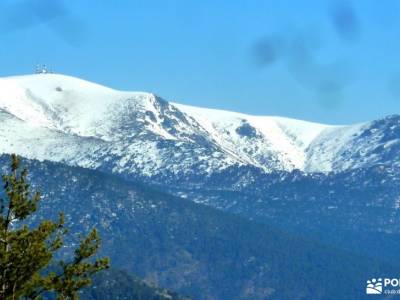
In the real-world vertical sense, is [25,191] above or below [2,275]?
above

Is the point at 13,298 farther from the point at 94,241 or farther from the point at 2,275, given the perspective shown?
the point at 94,241

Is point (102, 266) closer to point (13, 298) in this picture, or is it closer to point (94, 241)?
point (94, 241)

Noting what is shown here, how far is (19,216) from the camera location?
3593 inches

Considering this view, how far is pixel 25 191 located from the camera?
91938 millimetres

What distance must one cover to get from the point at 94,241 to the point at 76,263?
2.43 m

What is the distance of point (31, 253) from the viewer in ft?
288

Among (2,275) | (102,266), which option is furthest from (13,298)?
(102,266)

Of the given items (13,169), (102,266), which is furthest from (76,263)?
(13,169)

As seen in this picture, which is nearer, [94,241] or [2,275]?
[2,275]

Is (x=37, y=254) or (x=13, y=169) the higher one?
(x=13, y=169)

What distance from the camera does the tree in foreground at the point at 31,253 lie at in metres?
88.0

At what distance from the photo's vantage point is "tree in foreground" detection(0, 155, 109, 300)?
88.0 m

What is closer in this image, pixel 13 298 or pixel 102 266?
pixel 13 298

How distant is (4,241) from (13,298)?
A: 3916 mm
